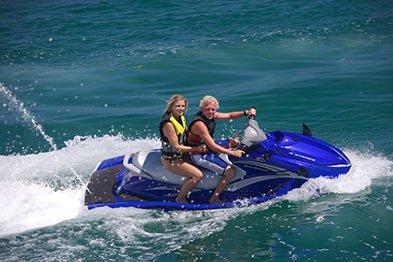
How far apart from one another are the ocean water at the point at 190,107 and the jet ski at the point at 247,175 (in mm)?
170

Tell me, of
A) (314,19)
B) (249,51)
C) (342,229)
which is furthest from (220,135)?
(314,19)

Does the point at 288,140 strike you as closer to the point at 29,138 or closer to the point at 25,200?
the point at 25,200

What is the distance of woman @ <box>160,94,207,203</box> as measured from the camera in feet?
29.4

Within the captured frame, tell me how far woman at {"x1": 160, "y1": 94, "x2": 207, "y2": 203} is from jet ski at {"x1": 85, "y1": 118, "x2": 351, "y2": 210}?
17cm

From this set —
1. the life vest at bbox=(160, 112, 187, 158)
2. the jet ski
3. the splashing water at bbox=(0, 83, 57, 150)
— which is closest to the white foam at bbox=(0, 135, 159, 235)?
the jet ski

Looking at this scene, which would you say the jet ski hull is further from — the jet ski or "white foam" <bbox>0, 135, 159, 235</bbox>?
"white foam" <bbox>0, 135, 159, 235</bbox>

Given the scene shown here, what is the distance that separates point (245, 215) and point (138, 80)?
867 cm

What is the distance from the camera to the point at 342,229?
8.89 m

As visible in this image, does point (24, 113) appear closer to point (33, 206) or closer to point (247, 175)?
point (33, 206)

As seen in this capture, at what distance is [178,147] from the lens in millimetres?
8977

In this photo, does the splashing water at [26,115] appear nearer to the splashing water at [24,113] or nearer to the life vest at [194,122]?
the splashing water at [24,113]

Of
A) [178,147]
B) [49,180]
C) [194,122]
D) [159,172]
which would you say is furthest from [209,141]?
[49,180]

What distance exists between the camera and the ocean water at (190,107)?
8.84m

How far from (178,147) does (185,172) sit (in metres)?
0.44
